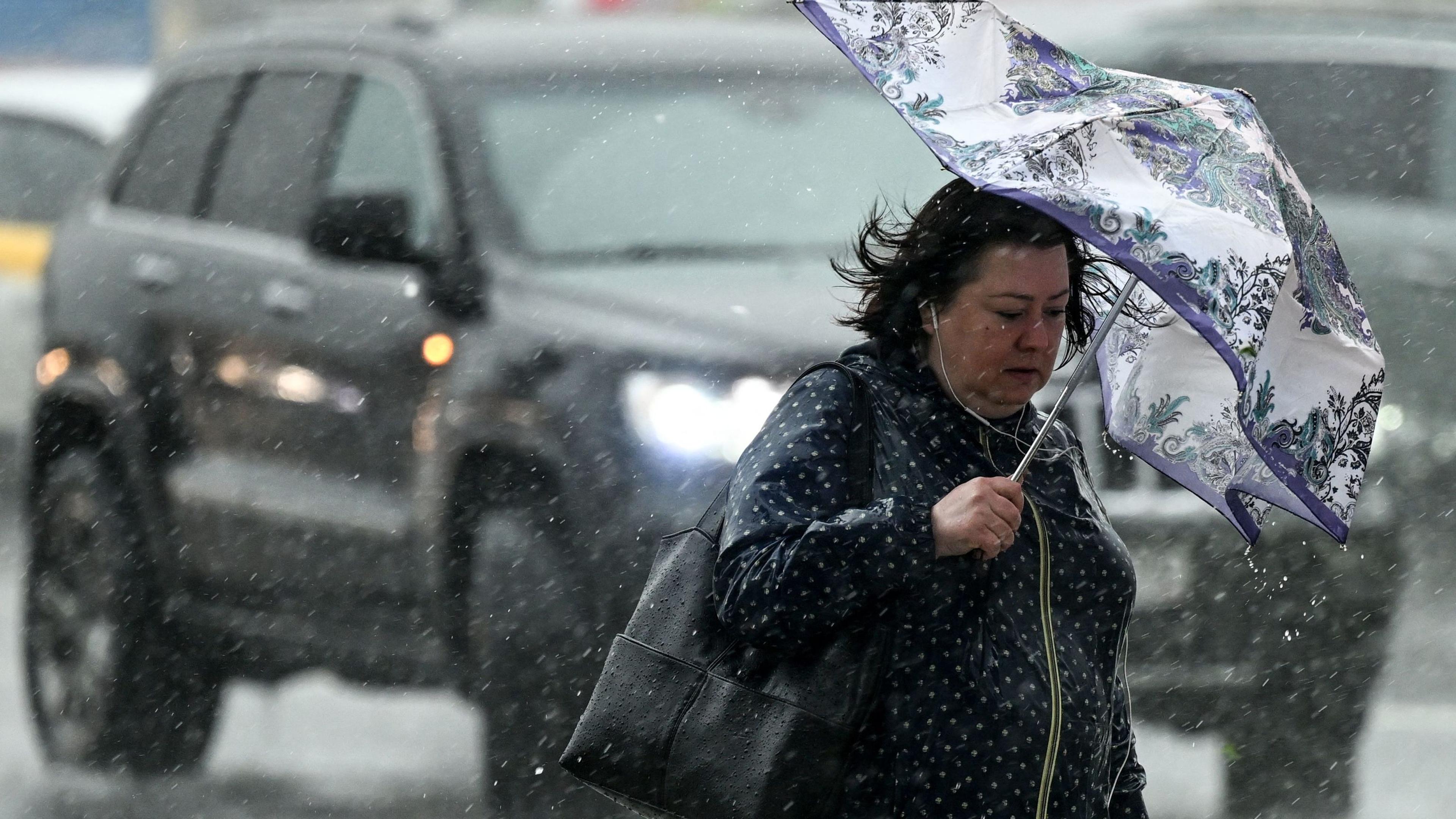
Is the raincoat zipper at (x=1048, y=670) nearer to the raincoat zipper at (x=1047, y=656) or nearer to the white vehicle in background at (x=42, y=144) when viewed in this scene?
the raincoat zipper at (x=1047, y=656)

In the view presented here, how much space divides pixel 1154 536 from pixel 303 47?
9.56ft

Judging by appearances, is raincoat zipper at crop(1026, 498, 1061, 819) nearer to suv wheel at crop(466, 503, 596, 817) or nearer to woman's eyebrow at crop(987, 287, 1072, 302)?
woman's eyebrow at crop(987, 287, 1072, 302)

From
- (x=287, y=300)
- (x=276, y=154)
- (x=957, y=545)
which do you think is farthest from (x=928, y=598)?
(x=276, y=154)

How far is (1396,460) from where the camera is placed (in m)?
6.48

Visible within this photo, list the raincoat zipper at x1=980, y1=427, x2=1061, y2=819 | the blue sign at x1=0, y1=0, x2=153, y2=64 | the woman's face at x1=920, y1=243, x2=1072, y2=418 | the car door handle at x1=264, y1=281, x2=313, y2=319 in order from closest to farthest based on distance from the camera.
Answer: the raincoat zipper at x1=980, y1=427, x2=1061, y2=819, the woman's face at x1=920, y1=243, x2=1072, y2=418, the car door handle at x1=264, y1=281, x2=313, y2=319, the blue sign at x1=0, y1=0, x2=153, y2=64

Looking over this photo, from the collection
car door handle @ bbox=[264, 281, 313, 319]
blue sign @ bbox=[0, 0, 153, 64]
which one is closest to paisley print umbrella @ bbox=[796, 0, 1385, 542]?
car door handle @ bbox=[264, 281, 313, 319]

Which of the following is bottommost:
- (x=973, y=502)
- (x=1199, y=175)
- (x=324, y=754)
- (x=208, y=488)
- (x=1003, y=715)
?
(x=324, y=754)

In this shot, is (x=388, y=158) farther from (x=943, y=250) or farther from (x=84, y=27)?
(x=84, y=27)

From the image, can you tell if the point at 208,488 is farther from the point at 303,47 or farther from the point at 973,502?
the point at 973,502

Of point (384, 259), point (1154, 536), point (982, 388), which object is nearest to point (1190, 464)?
point (982, 388)

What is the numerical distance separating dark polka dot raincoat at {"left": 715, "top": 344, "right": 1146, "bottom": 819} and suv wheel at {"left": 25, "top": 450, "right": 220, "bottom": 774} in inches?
156

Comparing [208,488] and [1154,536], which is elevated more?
[1154,536]

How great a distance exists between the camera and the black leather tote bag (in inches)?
109

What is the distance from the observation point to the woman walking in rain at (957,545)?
280 cm
